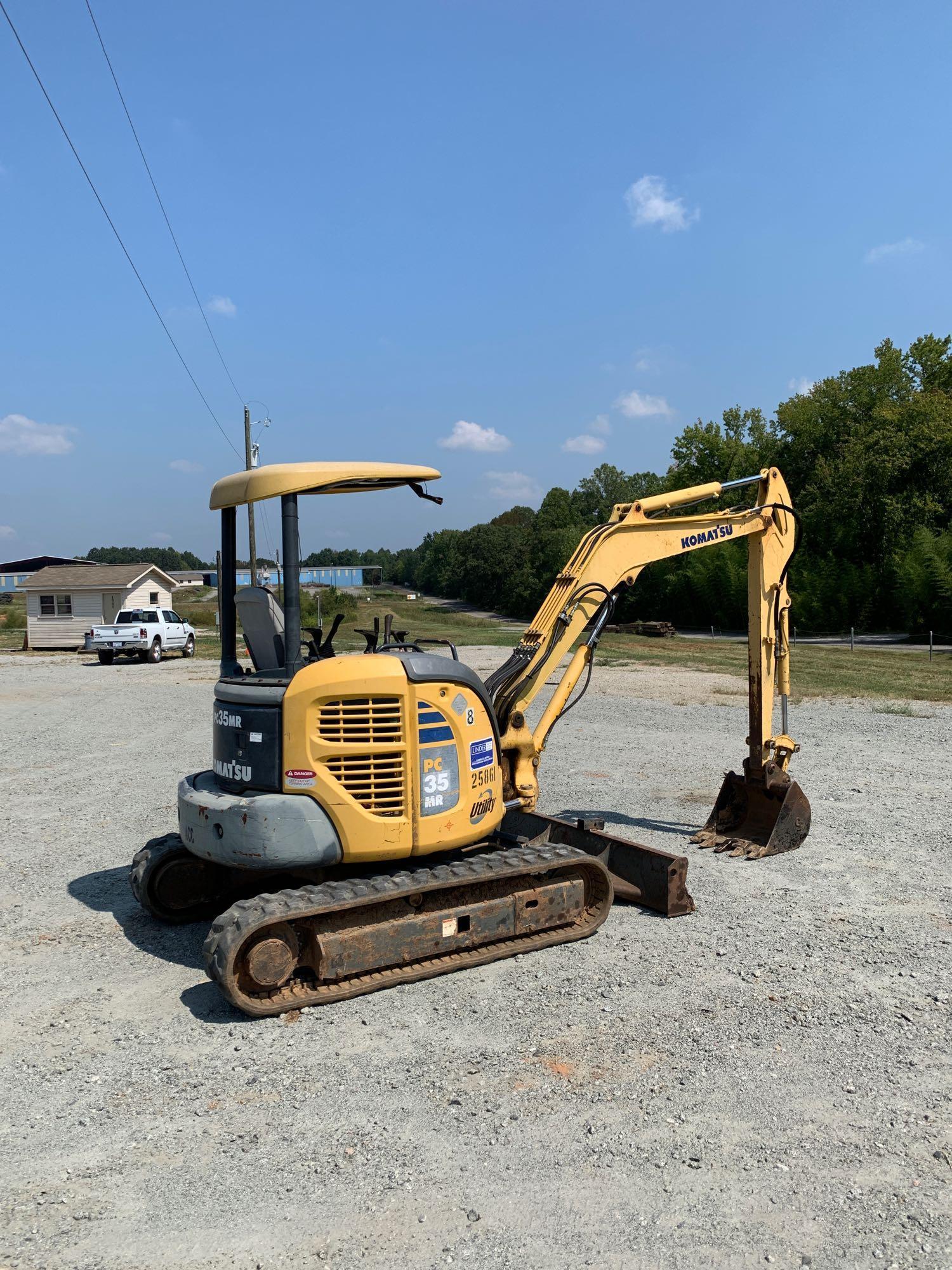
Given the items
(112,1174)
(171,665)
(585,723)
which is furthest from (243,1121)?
(171,665)

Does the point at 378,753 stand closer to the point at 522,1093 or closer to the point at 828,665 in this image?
the point at 522,1093

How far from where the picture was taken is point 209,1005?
560 cm

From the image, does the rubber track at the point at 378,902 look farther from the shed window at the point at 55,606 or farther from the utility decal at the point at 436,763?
the shed window at the point at 55,606

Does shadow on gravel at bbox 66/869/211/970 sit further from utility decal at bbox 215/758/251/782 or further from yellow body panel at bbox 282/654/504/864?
yellow body panel at bbox 282/654/504/864

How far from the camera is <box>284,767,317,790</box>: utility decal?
5.66 meters

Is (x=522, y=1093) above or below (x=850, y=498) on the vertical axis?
below

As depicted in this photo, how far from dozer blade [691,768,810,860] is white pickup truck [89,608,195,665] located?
2510 cm

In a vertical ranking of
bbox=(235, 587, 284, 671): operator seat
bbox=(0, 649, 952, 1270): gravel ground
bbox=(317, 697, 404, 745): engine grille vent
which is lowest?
bbox=(0, 649, 952, 1270): gravel ground

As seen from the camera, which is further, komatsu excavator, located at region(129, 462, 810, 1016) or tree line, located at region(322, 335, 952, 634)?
tree line, located at region(322, 335, 952, 634)

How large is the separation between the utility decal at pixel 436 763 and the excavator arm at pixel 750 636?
1.30 metres

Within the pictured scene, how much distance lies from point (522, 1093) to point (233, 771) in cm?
257

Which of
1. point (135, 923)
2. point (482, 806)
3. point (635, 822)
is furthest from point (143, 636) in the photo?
point (482, 806)

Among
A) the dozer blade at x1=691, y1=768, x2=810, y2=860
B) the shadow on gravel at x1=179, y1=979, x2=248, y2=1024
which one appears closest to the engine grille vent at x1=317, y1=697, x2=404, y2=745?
the shadow on gravel at x1=179, y1=979, x2=248, y2=1024

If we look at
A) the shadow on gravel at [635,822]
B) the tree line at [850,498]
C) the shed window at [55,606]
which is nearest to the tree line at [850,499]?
the tree line at [850,498]
